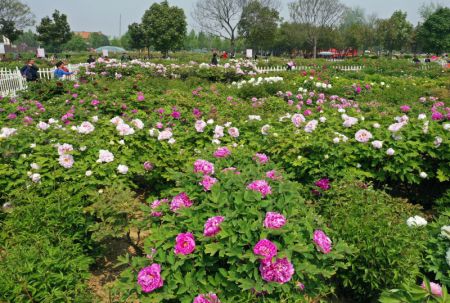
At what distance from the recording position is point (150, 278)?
195 cm

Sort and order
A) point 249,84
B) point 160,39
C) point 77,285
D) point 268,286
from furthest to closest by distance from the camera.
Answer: point 160,39, point 249,84, point 77,285, point 268,286

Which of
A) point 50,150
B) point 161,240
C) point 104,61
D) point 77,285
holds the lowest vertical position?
Answer: point 77,285

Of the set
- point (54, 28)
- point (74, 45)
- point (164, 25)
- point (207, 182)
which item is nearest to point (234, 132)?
point (207, 182)

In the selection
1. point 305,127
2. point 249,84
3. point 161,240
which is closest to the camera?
point 161,240

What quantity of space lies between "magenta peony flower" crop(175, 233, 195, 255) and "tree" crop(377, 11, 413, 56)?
198 feet

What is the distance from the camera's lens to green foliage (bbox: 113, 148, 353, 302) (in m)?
1.95

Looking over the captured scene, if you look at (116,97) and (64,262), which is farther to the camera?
(116,97)

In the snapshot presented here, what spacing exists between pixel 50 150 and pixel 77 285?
1503 mm

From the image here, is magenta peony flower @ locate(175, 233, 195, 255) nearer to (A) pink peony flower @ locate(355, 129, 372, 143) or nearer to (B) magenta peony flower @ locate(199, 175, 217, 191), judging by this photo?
(B) magenta peony flower @ locate(199, 175, 217, 191)

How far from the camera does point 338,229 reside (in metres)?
2.69

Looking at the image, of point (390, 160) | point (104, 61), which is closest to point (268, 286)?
point (390, 160)

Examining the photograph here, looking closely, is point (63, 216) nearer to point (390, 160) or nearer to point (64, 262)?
point (64, 262)

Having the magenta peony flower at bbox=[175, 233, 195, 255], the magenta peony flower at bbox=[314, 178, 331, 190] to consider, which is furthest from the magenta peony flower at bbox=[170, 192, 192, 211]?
the magenta peony flower at bbox=[314, 178, 331, 190]

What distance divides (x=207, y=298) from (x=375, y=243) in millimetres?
1296
